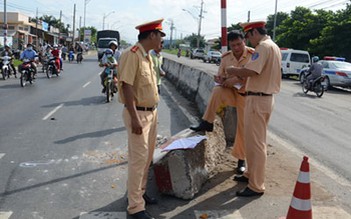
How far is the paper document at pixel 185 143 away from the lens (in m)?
4.51

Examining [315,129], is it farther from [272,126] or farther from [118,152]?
[118,152]

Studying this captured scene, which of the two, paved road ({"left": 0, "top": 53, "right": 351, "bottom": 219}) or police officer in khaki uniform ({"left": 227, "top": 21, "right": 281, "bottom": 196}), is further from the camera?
police officer in khaki uniform ({"left": 227, "top": 21, "right": 281, "bottom": 196})

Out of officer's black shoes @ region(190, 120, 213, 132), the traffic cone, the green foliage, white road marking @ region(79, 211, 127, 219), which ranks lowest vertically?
white road marking @ region(79, 211, 127, 219)

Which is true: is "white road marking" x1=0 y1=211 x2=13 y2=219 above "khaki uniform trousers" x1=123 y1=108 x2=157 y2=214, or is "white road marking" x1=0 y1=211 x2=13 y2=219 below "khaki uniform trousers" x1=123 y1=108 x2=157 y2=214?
below

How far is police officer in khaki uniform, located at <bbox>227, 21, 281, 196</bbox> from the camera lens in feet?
14.2

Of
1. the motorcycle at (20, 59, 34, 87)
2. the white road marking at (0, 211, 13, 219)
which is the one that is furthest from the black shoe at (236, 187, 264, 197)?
the motorcycle at (20, 59, 34, 87)

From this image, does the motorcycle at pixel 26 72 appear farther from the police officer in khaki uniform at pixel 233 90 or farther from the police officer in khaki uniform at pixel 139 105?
the police officer in khaki uniform at pixel 139 105

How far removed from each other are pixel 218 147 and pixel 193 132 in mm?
635

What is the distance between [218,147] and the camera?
5648 millimetres

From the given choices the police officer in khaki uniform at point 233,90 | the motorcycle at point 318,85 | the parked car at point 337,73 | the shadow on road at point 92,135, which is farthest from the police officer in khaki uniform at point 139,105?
the parked car at point 337,73

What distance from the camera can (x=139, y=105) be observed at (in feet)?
12.6

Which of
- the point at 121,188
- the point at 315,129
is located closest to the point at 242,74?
the point at 121,188

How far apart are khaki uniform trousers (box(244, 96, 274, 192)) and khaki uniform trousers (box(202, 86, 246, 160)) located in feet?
1.97

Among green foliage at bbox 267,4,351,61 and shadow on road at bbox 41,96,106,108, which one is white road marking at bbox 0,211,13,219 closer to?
shadow on road at bbox 41,96,106,108
